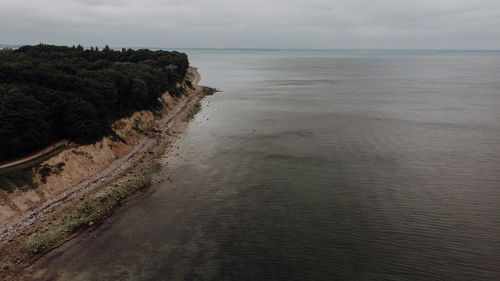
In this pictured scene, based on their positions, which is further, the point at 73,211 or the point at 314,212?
the point at 73,211

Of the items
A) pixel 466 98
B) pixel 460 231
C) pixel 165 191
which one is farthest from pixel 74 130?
pixel 466 98

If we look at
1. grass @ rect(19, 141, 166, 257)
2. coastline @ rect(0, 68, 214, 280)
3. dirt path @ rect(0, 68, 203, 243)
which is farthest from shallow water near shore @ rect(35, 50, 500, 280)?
dirt path @ rect(0, 68, 203, 243)

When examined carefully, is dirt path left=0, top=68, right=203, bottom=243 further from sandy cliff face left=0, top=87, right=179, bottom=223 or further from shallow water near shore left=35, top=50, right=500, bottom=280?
shallow water near shore left=35, top=50, right=500, bottom=280

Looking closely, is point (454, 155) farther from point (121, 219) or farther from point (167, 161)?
point (121, 219)

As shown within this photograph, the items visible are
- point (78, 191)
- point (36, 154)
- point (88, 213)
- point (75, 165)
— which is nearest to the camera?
point (88, 213)

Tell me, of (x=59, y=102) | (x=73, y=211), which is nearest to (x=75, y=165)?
(x=73, y=211)

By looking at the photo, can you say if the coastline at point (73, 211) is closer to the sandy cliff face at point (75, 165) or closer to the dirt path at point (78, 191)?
the dirt path at point (78, 191)

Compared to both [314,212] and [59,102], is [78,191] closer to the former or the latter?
[59,102]

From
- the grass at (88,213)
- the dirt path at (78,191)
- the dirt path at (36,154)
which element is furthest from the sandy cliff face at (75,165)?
the grass at (88,213)
